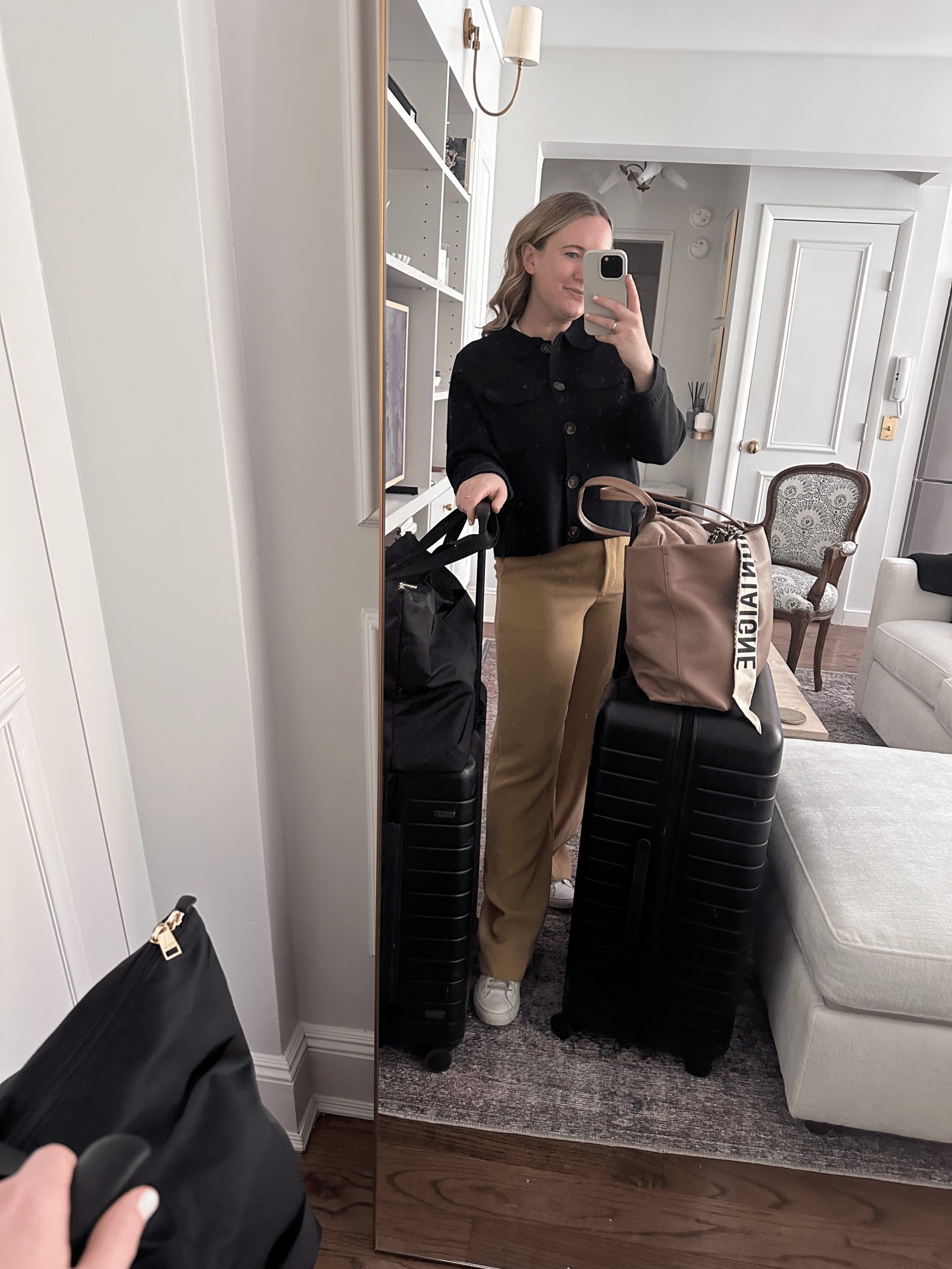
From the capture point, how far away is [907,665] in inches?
43.3

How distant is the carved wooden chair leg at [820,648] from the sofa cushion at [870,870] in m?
0.20

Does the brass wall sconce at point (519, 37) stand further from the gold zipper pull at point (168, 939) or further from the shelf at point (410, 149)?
the gold zipper pull at point (168, 939)

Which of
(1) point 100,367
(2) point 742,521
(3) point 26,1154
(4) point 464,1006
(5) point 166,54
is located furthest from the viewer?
(4) point 464,1006

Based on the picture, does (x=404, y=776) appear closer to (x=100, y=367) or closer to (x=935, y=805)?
(x=100, y=367)

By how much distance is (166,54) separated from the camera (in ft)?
2.34

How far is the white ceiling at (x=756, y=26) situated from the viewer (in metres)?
0.79

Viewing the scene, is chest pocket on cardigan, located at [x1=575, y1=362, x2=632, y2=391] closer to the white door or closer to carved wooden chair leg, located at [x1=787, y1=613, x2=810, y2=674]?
the white door

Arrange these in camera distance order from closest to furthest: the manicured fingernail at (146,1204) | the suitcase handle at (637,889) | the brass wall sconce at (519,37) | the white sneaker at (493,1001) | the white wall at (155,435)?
the manicured fingernail at (146,1204) → the white wall at (155,435) → the brass wall sconce at (519,37) → the suitcase handle at (637,889) → the white sneaker at (493,1001)

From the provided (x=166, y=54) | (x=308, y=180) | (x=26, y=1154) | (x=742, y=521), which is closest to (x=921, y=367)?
(x=742, y=521)

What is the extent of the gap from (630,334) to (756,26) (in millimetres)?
336

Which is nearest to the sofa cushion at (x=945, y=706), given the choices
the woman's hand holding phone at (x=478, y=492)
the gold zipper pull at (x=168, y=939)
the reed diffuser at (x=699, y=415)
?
the reed diffuser at (x=699, y=415)

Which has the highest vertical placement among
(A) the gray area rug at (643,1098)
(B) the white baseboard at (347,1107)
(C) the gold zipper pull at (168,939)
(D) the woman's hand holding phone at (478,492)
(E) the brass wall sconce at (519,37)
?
(E) the brass wall sconce at (519,37)

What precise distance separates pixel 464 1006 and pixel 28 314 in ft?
3.51

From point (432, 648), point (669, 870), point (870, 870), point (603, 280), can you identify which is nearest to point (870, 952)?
point (870, 870)
